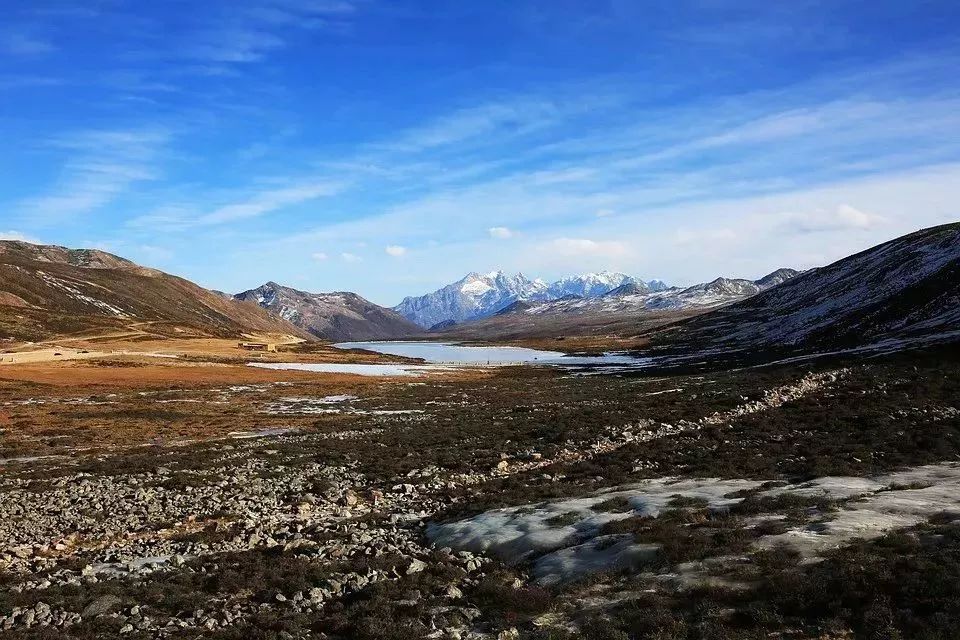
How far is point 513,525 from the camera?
2361 cm

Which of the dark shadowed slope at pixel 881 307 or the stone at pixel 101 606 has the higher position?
the dark shadowed slope at pixel 881 307

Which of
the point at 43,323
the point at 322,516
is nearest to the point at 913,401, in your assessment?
the point at 322,516

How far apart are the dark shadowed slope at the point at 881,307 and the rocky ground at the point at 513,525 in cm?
4623

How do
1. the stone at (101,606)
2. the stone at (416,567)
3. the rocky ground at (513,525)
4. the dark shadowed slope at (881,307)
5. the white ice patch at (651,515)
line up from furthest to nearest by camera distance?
the dark shadowed slope at (881,307)
the stone at (416,567)
the white ice patch at (651,515)
the stone at (101,606)
the rocky ground at (513,525)

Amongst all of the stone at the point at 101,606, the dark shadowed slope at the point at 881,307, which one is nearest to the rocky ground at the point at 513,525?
the stone at the point at 101,606

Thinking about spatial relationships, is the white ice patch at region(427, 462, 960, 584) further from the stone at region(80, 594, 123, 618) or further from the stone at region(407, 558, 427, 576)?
the stone at region(80, 594, 123, 618)

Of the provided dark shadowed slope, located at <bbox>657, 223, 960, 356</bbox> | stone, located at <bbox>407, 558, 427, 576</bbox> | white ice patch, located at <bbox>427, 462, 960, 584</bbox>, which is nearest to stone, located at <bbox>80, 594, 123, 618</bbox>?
stone, located at <bbox>407, 558, 427, 576</bbox>

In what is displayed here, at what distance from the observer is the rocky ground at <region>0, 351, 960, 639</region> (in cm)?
1541

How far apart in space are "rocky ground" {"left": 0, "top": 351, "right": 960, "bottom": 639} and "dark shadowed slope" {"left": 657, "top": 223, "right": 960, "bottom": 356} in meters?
46.2

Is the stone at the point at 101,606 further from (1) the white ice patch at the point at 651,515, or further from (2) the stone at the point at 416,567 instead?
(1) the white ice patch at the point at 651,515

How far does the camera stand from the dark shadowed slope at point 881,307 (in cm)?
9412

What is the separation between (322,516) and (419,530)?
17.5ft

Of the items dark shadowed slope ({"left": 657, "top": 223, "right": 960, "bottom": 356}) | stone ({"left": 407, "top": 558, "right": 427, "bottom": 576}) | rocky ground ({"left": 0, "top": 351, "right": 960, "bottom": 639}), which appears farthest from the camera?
dark shadowed slope ({"left": 657, "top": 223, "right": 960, "bottom": 356})

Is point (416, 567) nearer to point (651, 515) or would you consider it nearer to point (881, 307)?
point (651, 515)
